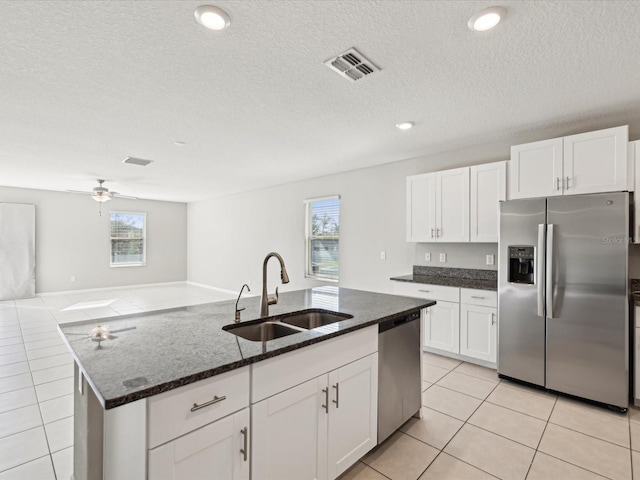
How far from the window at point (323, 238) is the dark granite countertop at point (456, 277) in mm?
1618

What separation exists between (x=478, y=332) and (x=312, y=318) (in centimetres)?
222

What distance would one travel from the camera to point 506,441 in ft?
7.41

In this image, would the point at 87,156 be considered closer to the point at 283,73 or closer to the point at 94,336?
the point at 283,73

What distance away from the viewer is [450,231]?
3.93 meters

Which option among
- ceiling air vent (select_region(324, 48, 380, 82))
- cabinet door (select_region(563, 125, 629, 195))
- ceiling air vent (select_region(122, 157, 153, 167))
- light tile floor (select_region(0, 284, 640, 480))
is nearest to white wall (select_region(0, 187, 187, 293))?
ceiling air vent (select_region(122, 157, 153, 167))

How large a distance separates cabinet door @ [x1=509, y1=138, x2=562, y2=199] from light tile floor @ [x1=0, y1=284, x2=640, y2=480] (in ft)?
6.28

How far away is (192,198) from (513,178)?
25.3 feet

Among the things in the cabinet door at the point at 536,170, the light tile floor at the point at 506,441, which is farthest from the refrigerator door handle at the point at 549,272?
the light tile floor at the point at 506,441

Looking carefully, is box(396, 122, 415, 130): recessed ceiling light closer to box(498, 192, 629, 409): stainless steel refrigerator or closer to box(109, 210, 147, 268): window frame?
box(498, 192, 629, 409): stainless steel refrigerator

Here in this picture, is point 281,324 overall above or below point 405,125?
below

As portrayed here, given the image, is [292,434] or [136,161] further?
[136,161]

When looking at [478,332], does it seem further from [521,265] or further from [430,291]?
[521,265]

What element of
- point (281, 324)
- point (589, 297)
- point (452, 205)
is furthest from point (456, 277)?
point (281, 324)

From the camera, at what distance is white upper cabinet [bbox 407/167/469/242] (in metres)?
3.82
